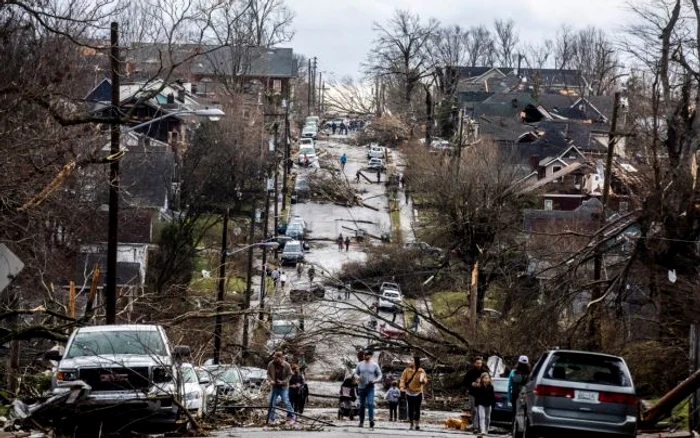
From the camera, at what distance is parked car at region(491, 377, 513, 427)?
2992 centimetres

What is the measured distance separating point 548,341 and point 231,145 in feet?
144

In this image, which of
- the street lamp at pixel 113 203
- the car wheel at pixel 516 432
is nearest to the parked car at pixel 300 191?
the street lamp at pixel 113 203

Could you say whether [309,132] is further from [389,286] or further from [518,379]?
[518,379]

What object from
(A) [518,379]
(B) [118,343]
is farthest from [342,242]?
(B) [118,343]

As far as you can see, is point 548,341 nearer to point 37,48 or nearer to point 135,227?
point 37,48

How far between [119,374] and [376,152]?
256 ft

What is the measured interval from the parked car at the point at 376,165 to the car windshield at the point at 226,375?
63814mm

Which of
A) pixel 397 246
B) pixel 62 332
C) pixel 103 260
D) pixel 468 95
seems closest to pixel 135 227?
pixel 103 260

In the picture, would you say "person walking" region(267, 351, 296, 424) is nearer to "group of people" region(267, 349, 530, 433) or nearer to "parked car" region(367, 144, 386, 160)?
"group of people" region(267, 349, 530, 433)

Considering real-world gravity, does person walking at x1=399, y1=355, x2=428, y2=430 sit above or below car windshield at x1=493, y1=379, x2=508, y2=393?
above

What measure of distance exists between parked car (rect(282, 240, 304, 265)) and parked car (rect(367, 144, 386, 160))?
28.8m

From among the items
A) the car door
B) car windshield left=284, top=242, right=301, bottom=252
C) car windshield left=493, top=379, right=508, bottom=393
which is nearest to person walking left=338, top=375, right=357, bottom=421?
car windshield left=493, top=379, right=508, bottom=393

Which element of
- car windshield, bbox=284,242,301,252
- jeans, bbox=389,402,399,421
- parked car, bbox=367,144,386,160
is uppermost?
parked car, bbox=367,144,386,160

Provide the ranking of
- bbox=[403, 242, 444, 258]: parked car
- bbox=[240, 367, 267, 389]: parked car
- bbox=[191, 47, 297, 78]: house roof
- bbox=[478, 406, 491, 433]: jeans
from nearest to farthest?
1. bbox=[478, 406, 491, 433]: jeans
2. bbox=[240, 367, 267, 389]: parked car
3. bbox=[403, 242, 444, 258]: parked car
4. bbox=[191, 47, 297, 78]: house roof
